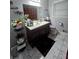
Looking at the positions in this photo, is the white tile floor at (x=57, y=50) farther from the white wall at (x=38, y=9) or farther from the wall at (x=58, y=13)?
the white wall at (x=38, y=9)

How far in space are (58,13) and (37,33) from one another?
0.31 meters

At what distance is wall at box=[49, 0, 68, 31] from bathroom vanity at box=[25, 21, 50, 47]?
0.09m

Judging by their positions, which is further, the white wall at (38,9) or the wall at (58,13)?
the wall at (58,13)

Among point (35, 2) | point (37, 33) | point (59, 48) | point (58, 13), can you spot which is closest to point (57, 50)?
point (59, 48)

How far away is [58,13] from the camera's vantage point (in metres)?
0.90

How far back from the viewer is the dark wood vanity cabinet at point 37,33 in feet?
2.67

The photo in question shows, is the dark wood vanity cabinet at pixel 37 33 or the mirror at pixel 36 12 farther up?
the mirror at pixel 36 12

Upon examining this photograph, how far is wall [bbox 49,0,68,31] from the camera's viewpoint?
873 mm

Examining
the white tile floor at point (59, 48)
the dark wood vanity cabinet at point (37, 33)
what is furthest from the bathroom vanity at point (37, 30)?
the white tile floor at point (59, 48)

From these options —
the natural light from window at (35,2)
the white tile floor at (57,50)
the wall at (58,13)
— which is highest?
the natural light from window at (35,2)
